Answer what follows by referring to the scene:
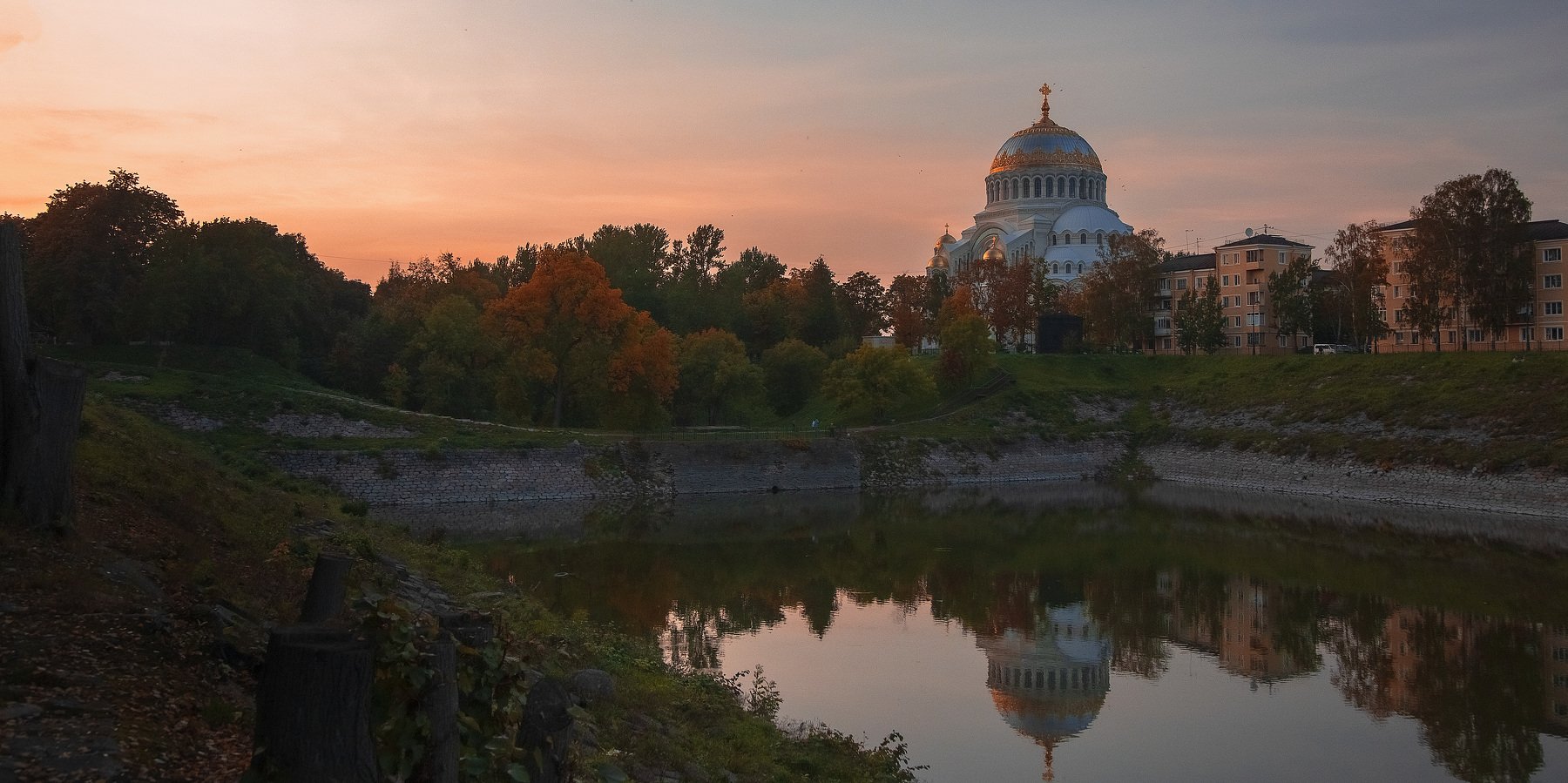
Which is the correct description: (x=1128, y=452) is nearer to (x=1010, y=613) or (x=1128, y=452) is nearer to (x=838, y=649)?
(x=1010, y=613)

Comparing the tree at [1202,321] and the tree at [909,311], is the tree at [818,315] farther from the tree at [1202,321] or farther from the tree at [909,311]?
the tree at [1202,321]

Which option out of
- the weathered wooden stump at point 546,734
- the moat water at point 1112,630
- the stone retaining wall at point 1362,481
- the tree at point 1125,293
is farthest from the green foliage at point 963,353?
the weathered wooden stump at point 546,734

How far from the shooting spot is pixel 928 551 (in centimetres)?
3375

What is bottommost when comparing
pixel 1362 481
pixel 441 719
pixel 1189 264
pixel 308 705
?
pixel 1362 481

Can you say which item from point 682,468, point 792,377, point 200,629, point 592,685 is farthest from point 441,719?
point 792,377

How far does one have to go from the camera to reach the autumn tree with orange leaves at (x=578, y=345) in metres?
51.1

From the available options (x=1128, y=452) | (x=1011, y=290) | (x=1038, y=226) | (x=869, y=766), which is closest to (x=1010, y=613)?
(x=869, y=766)

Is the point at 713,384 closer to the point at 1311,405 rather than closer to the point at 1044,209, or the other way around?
the point at 1311,405

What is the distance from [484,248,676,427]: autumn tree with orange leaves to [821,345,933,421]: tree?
448 inches

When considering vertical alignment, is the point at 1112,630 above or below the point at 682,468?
below

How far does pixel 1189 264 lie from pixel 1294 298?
50.5 feet

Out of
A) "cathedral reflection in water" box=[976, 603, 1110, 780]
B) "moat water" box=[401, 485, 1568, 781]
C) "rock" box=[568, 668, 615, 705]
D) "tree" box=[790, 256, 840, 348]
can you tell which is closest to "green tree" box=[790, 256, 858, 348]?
"tree" box=[790, 256, 840, 348]

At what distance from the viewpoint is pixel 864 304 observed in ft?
276

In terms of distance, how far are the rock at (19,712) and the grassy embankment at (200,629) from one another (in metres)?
0.08
